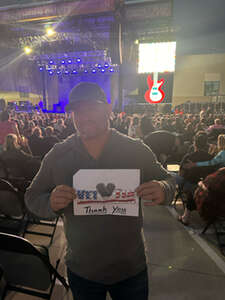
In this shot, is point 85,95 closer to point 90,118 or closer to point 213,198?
point 90,118

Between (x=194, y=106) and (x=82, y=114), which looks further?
(x=194, y=106)

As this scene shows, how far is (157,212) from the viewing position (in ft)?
12.8

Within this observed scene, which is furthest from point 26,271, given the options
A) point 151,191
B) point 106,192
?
point 151,191

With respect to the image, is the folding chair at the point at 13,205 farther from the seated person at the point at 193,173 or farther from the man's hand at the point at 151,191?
the seated person at the point at 193,173

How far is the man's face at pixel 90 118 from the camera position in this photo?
117 centimetres

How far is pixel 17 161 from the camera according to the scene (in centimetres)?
368

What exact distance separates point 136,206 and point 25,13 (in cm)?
1529

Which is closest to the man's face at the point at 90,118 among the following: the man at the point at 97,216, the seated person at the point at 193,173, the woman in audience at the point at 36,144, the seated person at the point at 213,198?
the man at the point at 97,216

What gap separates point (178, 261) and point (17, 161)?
305 cm

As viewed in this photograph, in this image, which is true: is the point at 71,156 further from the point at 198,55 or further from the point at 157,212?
the point at 198,55

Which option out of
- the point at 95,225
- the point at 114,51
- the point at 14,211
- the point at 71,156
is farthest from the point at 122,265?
the point at 114,51

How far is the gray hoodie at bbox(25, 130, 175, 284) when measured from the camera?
1.17 meters

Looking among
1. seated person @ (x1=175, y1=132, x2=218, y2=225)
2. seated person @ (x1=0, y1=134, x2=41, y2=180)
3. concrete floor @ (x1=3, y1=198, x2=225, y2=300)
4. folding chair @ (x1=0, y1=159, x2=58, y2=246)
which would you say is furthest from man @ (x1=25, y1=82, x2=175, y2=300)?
seated person @ (x1=0, y1=134, x2=41, y2=180)

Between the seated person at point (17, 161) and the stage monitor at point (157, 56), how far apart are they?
12.9 m
